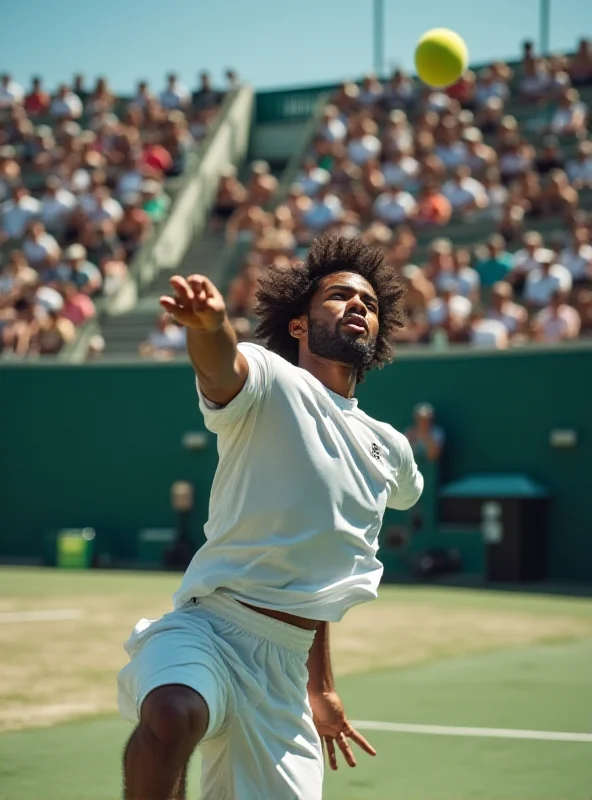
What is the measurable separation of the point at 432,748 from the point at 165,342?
11525mm

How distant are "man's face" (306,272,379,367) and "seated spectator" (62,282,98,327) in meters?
14.5

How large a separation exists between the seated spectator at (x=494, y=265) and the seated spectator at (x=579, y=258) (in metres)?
0.78

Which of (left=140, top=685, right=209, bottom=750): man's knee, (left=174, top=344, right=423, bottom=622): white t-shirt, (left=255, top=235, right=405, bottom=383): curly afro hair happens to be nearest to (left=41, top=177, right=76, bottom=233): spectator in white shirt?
(left=255, top=235, right=405, bottom=383): curly afro hair

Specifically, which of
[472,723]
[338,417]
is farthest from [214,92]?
[338,417]

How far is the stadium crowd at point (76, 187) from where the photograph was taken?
19156mm

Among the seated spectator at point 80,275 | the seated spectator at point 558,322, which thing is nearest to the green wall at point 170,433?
the seated spectator at point 558,322

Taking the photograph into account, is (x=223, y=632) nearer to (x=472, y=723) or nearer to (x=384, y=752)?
(x=384, y=752)

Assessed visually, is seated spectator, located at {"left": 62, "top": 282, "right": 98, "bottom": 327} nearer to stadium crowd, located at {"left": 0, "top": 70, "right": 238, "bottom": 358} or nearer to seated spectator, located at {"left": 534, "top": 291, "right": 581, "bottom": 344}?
stadium crowd, located at {"left": 0, "top": 70, "right": 238, "bottom": 358}

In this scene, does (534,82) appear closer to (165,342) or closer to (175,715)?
(165,342)

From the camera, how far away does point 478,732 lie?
6883mm

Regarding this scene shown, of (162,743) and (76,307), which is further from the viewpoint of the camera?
(76,307)

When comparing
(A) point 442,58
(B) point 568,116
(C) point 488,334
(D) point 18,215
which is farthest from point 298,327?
(D) point 18,215

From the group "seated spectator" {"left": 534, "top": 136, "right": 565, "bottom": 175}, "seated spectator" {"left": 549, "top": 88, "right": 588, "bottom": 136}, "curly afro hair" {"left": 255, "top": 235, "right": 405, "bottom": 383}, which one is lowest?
"curly afro hair" {"left": 255, "top": 235, "right": 405, "bottom": 383}

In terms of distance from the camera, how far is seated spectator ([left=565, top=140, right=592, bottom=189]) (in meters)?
17.3
